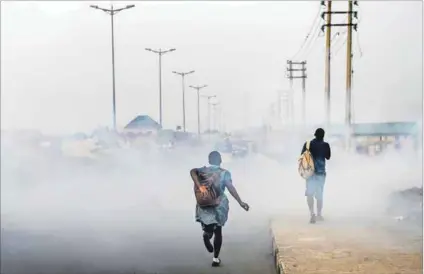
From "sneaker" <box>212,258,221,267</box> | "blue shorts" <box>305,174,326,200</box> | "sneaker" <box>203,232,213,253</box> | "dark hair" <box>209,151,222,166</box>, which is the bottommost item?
"sneaker" <box>212,258,221,267</box>

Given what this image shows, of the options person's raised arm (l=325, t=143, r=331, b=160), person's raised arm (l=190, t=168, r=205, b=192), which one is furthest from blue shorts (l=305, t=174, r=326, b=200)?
person's raised arm (l=190, t=168, r=205, b=192)

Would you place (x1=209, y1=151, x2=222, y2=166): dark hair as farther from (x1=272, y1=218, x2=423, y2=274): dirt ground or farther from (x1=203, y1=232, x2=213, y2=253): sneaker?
(x1=272, y1=218, x2=423, y2=274): dirt ground

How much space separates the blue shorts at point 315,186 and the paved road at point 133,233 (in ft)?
0.98

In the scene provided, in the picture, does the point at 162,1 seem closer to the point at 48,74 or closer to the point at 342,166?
the point at 48,74

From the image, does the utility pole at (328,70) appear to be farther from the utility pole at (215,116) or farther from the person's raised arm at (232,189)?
the person's raised arm at (232,189)

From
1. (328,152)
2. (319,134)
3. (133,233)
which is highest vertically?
(319,134)

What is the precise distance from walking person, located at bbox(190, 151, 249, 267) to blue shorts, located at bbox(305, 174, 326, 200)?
2.17 ft

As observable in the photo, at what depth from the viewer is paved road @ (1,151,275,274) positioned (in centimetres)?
440

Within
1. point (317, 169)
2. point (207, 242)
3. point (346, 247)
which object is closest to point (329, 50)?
point (317, 169)

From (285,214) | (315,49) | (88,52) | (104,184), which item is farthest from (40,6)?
(285,214)

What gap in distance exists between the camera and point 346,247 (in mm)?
4414

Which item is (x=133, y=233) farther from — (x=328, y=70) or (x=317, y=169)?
(x=328, y=70)

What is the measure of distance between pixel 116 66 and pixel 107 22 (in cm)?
27

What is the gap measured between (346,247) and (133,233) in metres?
1.25
